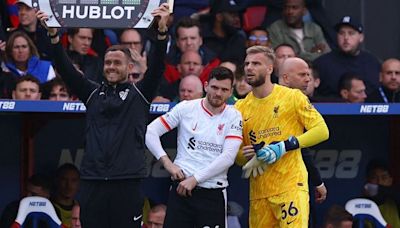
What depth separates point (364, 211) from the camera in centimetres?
1205

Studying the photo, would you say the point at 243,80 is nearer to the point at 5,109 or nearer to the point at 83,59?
the point at 83,59

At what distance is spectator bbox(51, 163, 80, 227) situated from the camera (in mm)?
11922

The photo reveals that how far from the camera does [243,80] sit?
12195 millimetres

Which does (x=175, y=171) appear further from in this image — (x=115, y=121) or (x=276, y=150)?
(x=276, y=150)

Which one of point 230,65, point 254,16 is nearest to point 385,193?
point 230,65

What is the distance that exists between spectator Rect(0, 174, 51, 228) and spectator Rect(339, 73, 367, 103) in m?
3.14

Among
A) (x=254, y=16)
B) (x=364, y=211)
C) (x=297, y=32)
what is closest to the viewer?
(x=364, y=211)

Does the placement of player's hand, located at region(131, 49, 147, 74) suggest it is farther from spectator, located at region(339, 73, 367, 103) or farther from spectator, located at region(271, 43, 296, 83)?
spectator, located at region(339, 73, 367, 103)

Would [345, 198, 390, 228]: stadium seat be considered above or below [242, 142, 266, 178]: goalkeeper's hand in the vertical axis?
below

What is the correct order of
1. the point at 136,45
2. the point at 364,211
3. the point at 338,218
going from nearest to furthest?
the point at 338,218 < the point at 364,211 < the point at 136,45

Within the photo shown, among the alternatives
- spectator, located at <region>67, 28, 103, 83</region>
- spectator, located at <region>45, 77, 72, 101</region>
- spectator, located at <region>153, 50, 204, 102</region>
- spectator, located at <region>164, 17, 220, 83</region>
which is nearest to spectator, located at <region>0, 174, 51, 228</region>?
spectator, located at <region>45, 77, 72, 101</region>

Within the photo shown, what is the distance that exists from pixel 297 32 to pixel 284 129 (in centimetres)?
420

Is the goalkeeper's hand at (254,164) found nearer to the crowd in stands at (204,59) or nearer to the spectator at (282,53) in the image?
the crowd in stands at (204,59)

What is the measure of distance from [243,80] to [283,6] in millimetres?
1944
